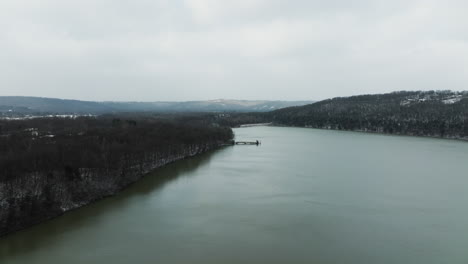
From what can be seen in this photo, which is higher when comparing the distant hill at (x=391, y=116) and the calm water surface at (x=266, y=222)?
the distant hill at (x=391, y=116)

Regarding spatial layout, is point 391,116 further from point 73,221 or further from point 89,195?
point 73,221

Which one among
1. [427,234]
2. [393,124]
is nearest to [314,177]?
[427,234]

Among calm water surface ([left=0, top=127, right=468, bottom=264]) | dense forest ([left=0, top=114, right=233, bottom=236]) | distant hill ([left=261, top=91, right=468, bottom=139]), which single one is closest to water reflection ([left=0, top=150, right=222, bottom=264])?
calm water surface ([left=0, top=127, right=468, bottom=264])

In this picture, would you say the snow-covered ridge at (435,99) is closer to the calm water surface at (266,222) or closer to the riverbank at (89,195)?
the calm water surface at (266,222)

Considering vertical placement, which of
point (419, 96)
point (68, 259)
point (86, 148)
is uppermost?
point (419, 96)

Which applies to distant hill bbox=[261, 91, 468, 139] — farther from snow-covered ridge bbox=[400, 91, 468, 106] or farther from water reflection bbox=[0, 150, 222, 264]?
water reflection bbox=[0, 150, 222, 264]

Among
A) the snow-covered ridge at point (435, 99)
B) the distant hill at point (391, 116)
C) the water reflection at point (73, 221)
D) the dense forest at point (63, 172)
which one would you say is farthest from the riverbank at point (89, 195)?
the snow-covered ridge at point (435, 99)

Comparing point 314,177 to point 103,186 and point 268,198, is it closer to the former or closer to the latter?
point 268,198

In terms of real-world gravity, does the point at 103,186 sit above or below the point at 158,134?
below
